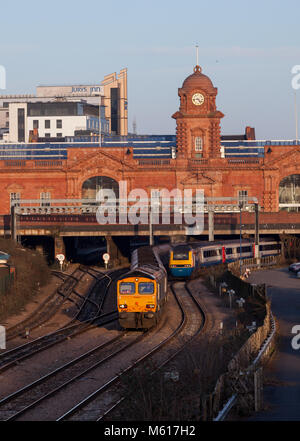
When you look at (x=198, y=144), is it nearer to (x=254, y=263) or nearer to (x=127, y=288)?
(x=254, y=263)

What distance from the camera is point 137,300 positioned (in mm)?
34781

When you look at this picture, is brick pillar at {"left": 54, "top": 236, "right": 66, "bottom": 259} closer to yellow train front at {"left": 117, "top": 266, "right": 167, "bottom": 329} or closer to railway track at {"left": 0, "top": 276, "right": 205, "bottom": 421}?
railway track at {"left": 0, "top": 276, "right": 205, "bottom": 421}

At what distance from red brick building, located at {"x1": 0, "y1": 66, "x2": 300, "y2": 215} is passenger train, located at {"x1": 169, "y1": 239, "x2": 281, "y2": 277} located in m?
12.0

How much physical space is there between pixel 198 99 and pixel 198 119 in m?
2.35

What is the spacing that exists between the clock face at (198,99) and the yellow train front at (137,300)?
180 feet

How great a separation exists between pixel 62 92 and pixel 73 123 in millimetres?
16737

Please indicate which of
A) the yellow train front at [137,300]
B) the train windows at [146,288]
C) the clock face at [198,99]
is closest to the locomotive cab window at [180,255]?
the yellow train front at [137,300]

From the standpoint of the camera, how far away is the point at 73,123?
14600 centimetres

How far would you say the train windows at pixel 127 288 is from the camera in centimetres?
3481

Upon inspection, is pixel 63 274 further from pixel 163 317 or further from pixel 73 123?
pixel 73 123

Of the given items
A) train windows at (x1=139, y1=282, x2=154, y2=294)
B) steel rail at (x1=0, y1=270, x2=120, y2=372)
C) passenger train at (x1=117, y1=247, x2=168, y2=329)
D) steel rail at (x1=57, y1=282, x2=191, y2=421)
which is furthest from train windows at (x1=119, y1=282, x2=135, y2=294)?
steel rail at (x1=0, y1=270, x2=120, y2=372)

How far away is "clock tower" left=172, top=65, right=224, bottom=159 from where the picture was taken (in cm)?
8712

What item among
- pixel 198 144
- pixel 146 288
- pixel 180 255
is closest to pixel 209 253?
pixel 180 255
